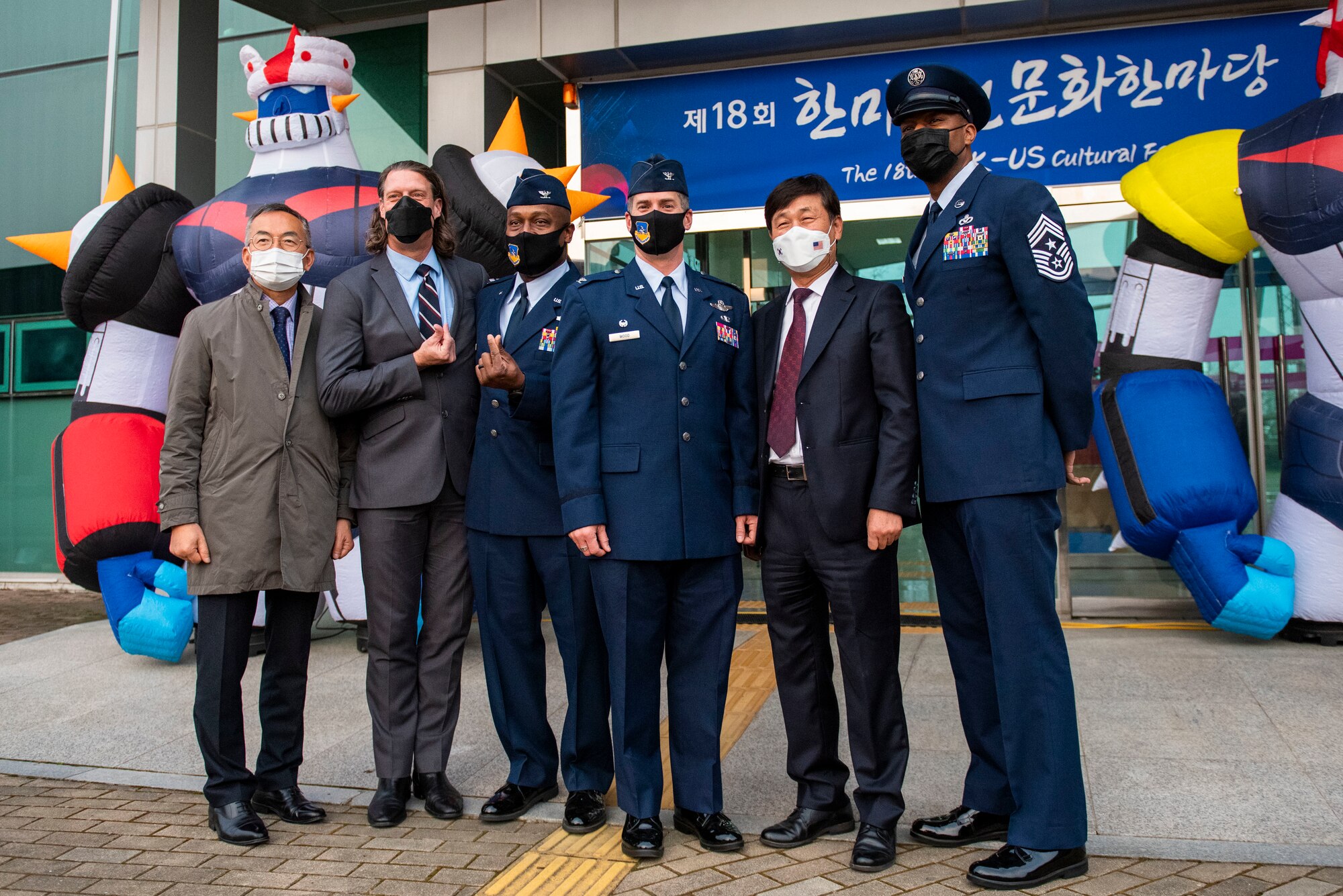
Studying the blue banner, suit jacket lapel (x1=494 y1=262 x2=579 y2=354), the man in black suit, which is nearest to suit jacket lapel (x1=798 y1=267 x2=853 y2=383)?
the man in black suit

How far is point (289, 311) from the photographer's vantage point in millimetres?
3566

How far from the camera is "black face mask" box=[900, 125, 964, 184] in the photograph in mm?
3016

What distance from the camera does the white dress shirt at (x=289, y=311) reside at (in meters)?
3.53

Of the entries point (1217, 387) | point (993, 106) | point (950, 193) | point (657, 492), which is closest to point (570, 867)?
point (657, 492)

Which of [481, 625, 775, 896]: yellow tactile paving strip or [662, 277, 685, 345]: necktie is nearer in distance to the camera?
[481, 625, 775, 896]: yellow tactile paving strip

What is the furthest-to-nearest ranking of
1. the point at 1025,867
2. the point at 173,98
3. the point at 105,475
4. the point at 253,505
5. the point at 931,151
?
the point at 173,98 < the point at 105,475 < the point at 253,505 < the point at 931,151 < the point at 1025,867

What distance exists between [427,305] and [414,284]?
0.09 meters

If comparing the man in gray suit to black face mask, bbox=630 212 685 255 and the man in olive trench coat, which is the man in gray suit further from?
black face mask, bbox=630 212 685 255

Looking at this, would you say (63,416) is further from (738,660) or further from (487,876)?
(487,876)

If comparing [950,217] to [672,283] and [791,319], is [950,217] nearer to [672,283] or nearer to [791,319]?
[791,319]

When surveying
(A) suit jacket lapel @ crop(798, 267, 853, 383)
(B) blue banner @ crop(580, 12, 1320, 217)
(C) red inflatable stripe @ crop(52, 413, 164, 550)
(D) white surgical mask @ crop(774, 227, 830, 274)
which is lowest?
(C) red inflatable stripe @ crop(52, 413, 164, 550)

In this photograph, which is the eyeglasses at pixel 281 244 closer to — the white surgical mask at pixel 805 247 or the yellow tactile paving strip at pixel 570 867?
the white surgical mask at pixel 805 247

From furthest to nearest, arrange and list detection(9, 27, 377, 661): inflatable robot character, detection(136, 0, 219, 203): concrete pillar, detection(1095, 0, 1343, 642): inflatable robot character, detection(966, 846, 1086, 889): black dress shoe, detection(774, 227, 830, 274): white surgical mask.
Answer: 1. detection(136, 0, 219, 203): concrete pillar
2. detection(9, 27, 377, 661): inflatable robot character
3. detection(1095, 0, 1343, 642): inflatable robot character
4. detection(774, 227, 830, 274): white surgical mask
5. detection(966, 846, 1086, 889): black dress shoe

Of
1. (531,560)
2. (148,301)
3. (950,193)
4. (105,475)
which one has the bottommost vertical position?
(531,560)
